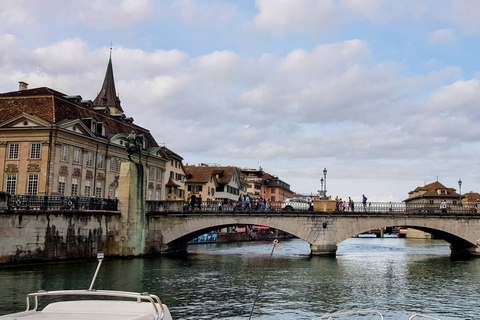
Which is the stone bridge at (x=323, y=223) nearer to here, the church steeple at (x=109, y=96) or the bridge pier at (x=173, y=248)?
the bridge pier at (x=173, y=248)

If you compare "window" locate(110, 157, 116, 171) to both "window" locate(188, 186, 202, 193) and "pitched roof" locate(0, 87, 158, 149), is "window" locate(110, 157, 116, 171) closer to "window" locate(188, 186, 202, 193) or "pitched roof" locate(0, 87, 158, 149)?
"pitched roof" locate(0, 87, 158, 149)

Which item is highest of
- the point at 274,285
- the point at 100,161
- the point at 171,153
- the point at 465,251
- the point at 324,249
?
the point at 171,153

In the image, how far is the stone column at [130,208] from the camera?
40.8 m

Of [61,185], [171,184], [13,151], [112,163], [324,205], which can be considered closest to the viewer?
[324,205]

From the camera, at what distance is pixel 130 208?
41094 millimetres

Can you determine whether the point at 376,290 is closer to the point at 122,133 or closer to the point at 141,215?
the point at 141,215

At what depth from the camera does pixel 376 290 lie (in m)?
25.8

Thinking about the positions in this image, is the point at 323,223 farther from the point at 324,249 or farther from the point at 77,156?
the point at 77,156

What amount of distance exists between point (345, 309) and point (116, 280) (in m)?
11.8

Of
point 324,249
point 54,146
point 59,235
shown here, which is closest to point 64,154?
point 54,146

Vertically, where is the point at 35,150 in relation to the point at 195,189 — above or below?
below

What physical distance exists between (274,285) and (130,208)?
17.3 m

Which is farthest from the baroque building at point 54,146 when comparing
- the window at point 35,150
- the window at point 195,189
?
the window at point 195,189

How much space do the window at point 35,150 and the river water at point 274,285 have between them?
1995 cm
